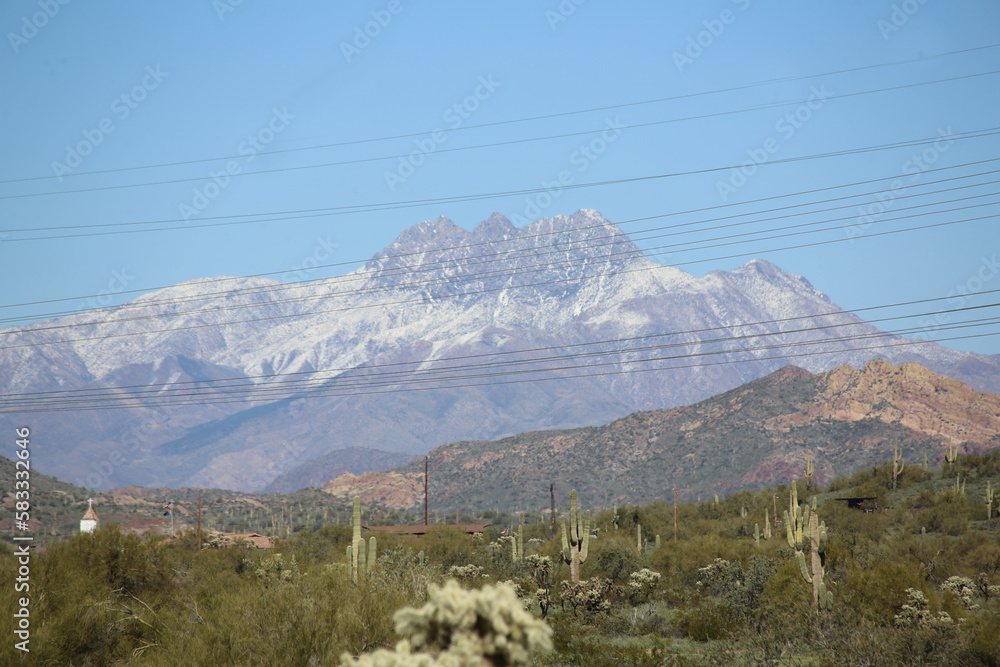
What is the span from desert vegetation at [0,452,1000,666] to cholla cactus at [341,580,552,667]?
16mm

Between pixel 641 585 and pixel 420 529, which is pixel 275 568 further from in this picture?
pixel 420 529

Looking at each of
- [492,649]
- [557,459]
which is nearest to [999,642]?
[492,649]

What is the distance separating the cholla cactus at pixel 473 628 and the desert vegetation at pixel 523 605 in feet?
0.05

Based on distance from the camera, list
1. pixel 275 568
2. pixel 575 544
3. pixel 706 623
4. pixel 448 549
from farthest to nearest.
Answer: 1. pixel 448 549
2. pixel 575 544
3. pixel 275 568
4. pixel 706 623

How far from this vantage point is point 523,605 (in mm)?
12273

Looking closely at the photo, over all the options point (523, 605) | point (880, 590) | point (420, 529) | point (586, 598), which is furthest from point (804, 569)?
point (420, 529)

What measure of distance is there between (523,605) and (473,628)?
5.15 meters

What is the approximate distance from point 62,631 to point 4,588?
5.07 ft

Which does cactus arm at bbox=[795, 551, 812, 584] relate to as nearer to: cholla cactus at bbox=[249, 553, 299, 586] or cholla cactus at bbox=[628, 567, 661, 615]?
cholla cactus at bbox=[628, 567, 661, 615]

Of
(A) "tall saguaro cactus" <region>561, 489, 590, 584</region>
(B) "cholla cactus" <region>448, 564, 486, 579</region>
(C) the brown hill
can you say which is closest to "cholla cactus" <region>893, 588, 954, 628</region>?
(A) "tall saguaro cactus" <region>561, 489, 590, 584</region>

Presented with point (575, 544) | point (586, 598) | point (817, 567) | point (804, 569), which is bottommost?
point (586, 598)

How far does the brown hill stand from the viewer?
505 feet

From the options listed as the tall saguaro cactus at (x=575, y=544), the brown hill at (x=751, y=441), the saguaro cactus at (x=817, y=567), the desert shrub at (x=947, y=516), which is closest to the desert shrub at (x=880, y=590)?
the saguaro cactus at (x=817, y=567)

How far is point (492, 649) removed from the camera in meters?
7.16
